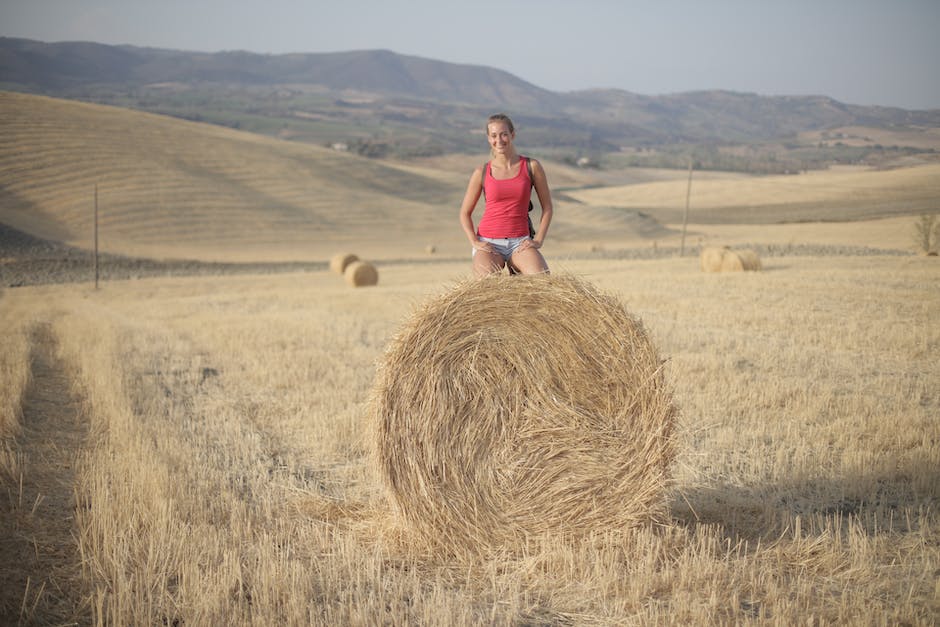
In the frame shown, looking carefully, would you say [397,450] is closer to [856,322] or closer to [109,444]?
[109,444]

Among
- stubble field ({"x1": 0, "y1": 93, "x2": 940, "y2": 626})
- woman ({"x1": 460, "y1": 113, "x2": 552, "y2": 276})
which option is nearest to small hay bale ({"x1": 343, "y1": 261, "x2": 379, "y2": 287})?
stubble field ({"x1": 0, "y1": 93, "x2": 940, "y2": 626})

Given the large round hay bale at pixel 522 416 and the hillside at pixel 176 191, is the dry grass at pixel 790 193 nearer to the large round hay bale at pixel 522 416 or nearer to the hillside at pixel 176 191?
the large round hay bale at pixel 522 416

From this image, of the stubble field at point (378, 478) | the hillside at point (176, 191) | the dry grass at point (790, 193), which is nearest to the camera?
the stubble field at point (378, 478)

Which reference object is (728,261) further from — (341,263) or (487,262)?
(487,262)

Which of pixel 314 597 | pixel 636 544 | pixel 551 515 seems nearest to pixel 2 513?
pixel 314 597

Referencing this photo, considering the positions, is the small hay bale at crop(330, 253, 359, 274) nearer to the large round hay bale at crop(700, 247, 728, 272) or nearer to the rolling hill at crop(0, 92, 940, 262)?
the rolling hill at crop(0, 92, 940, 262)

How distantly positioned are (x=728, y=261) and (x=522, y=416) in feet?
60.1

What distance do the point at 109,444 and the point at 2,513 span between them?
57.0 inches

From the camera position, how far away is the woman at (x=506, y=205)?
509 cm

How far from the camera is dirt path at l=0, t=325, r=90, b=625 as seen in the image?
3.56 m

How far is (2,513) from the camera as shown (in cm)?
466

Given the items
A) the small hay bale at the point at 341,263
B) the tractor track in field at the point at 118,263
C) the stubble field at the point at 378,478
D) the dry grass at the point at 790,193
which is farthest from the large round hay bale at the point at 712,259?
the small hay bale at the point at 341,263

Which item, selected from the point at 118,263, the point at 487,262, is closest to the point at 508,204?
the point at 487,262

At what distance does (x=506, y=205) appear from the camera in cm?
518
